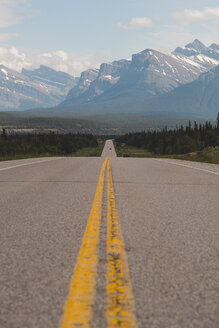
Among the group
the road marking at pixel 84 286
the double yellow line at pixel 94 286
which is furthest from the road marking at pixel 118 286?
the road marking at pixel 84 286

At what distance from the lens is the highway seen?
8.25 feet

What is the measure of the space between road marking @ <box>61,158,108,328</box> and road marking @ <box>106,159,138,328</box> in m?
0.13

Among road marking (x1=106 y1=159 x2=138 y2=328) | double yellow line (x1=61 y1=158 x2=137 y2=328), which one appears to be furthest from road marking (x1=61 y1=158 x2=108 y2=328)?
road marking (x1=106 y1=159 x2=138 y2=328)

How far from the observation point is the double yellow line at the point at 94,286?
2.40 m

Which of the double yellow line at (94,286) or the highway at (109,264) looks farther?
the highway at (109,264)

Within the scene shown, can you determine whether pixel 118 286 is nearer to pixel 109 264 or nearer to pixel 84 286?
pixel 84 286

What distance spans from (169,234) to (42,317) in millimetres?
2678

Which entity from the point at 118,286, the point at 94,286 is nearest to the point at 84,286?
the point at 94,286

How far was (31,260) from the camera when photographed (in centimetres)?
368

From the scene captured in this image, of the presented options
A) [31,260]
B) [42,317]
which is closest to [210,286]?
[42,317]

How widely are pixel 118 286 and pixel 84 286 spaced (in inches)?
10.9

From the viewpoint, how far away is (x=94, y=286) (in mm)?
2955

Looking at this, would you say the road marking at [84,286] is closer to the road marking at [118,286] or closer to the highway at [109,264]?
the highway at [109,264]

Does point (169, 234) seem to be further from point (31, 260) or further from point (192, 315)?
point (192, 315)
